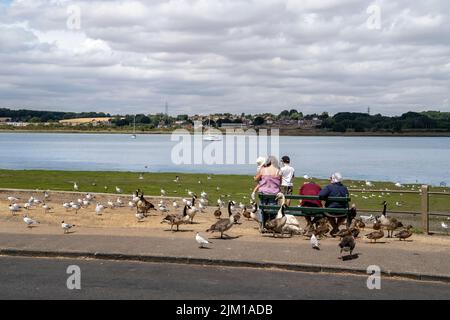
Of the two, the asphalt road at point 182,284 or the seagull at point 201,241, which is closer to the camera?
the asphalt road at point 182,284

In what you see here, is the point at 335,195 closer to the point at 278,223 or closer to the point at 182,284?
the point at 278,223

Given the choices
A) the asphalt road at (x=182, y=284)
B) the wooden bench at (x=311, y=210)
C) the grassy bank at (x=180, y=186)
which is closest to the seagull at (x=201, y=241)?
the asphalt road at (x=182, y=284)

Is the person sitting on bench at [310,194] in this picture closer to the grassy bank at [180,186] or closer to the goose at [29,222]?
the goose at [29,222]

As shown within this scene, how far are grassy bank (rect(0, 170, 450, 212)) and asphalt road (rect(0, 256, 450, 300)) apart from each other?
16.0m

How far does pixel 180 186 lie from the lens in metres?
36.1

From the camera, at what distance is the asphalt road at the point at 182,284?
9336 millimetres

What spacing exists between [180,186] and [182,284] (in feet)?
85.7

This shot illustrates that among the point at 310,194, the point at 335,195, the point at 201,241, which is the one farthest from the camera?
the point at 310,194

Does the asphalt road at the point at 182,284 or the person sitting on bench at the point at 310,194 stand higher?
the person sitting on bench at the point at 310,194

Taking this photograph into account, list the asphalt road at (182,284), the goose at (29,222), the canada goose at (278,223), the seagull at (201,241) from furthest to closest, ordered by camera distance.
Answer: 1. the goose at (29,222)
2. the canada goose at (278,223)
3. the seagull at (201,241)
4. the asphalt road at (182,284)

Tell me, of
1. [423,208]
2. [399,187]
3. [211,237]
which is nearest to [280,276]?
[211,237]

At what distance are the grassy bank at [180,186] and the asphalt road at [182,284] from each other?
52.5 feet

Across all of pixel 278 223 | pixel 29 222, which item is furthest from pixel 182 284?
pixel 29 222

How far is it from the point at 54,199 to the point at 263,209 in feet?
42.8
